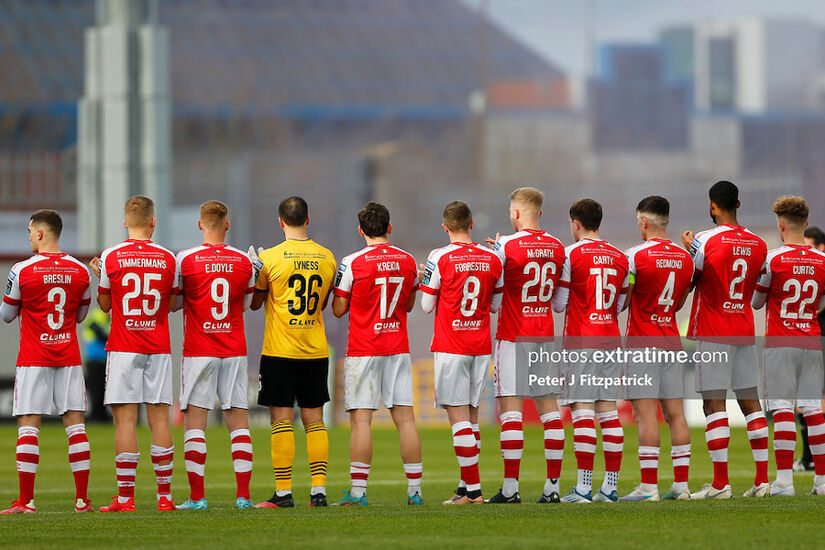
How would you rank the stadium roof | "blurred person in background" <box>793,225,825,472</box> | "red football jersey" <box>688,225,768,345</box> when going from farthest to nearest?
the stadium roof < "blurred person in background" <box>793,225,825,472</box> < "red football jersey" <box>688,225,768,345</box>

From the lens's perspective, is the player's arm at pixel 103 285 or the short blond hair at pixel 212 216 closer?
the player's arm at pixel 103 285

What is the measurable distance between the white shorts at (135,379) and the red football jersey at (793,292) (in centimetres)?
465

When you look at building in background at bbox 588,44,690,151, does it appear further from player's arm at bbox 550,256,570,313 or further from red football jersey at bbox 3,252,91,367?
red football jersey at bbox 3,252,91,367

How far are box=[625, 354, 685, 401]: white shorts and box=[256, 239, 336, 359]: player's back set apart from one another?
2386 millimetres

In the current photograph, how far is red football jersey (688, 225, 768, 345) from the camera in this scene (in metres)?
10.6

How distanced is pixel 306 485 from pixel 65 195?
133ft

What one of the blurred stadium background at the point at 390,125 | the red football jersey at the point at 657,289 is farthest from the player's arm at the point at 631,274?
the blurred stadium background at the point at 390,125

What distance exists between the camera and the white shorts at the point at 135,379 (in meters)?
10.3

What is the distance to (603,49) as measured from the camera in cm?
9069

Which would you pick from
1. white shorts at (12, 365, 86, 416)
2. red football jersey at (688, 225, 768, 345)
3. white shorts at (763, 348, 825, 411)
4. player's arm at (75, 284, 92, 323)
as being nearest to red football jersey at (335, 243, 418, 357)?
player's arm at (75, 284, 92, 323)

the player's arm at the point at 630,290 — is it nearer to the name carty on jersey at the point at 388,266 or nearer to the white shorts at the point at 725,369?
the white shorts at the point at 725,369

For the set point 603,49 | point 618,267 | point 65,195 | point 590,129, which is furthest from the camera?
point 603,49

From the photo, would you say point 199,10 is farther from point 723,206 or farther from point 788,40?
point 723,206

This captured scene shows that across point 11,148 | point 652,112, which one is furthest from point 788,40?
point 11,148
